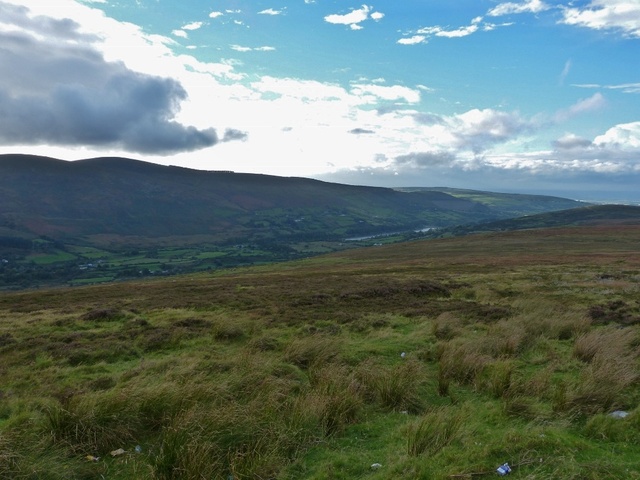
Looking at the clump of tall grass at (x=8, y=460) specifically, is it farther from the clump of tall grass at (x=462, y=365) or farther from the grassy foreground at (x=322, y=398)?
the clump of tall grass at (x=462, y=365)

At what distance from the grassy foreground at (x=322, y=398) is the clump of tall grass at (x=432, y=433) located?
25mm

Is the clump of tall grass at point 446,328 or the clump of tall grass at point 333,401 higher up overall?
the clump of tall grass at point 333,401

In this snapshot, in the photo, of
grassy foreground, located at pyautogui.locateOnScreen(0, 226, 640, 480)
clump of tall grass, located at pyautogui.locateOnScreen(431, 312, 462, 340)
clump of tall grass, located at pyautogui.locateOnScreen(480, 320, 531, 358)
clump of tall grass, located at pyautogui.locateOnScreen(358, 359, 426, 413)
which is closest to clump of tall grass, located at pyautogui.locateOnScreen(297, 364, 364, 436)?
grassy foreground, located at pyautogui.locateOnScreen(0, 226, 640, 480)

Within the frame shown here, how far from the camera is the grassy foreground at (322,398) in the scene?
6.26 m

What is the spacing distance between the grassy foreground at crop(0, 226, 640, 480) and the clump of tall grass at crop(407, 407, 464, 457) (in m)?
0.03

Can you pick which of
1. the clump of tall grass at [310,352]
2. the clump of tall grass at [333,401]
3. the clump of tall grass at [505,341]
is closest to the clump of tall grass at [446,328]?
the clump of tall grass at [505,341]

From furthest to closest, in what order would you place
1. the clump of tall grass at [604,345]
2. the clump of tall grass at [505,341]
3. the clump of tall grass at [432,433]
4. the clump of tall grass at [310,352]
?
the clump of tall grass at [505,341]
the clump of tall grass at [310,352]
the clump of tall grass at [604,345]
the clump of tall grass at [432,433]

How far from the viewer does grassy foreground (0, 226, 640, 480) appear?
6262mm

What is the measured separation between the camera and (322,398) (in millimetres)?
8023

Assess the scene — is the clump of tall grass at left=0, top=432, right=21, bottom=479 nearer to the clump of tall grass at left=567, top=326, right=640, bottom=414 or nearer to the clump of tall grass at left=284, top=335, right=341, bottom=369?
the clump of tall grass at left=284, top=335, right=341, bottom=369

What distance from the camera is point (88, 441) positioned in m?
6.85

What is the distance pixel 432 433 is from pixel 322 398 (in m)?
2.08

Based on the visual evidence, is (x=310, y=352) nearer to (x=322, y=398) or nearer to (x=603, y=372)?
(x=322, y=398)

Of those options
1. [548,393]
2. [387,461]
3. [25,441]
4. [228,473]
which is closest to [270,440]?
[228,473]
